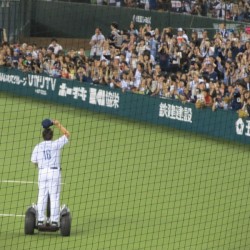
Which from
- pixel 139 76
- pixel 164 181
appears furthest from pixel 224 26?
pixel 164 181

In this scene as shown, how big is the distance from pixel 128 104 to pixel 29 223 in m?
10.7

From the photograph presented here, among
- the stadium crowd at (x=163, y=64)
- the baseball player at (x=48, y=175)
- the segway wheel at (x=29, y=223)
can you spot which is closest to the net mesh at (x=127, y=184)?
the segway wheel at (x=29, y=223)

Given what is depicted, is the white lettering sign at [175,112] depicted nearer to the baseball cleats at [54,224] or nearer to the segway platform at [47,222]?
the segway platform at [47,222]

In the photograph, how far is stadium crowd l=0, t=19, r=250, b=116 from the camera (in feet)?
81.6

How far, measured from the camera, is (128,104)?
2662 centimetres

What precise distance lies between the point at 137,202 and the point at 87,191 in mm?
1261

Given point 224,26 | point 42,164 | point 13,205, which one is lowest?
point 13,205

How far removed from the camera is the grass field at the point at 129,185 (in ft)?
55.5

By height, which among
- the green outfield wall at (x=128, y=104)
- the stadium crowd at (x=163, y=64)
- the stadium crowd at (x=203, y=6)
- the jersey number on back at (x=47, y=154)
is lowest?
the green outfield wall at (x=128, y=104)

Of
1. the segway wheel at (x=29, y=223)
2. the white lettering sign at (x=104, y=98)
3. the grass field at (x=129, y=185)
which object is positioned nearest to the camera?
the segway wheel at (x=29, y=223)

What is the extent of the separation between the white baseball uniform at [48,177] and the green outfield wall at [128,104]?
27.6 ft

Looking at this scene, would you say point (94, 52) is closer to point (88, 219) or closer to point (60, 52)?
point (60, 52)

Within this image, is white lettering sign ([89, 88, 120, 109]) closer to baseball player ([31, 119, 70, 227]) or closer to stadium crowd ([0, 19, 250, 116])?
stadium crowd ([0, 19, 250, 116])

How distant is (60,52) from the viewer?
30.3m
